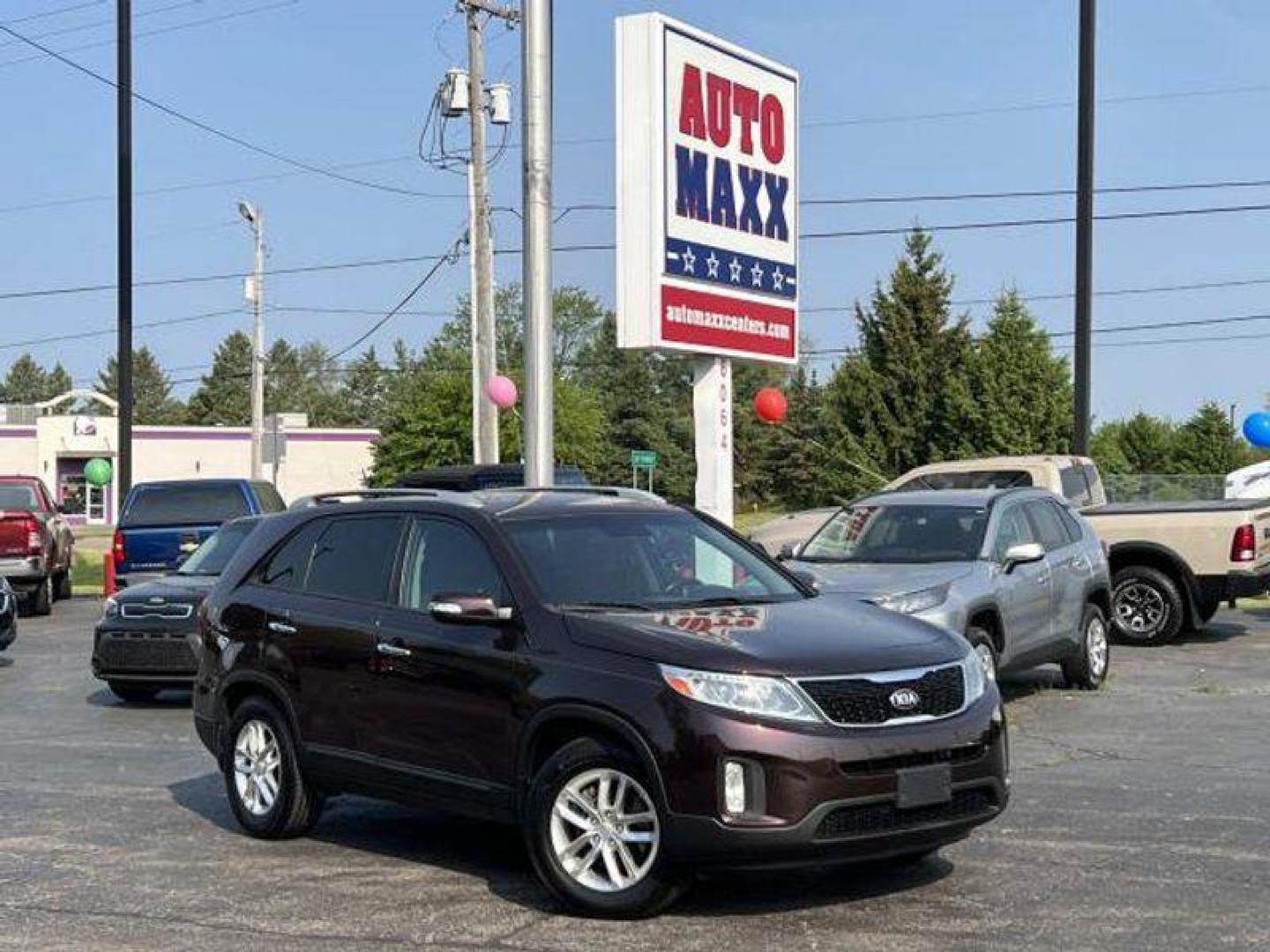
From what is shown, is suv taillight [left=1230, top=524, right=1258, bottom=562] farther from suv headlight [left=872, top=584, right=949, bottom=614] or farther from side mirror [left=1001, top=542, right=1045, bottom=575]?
suv headlight [left=872, top=584, right=949, bottom=614]

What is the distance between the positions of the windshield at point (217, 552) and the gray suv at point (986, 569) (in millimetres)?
5078

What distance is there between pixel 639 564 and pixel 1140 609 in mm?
11582

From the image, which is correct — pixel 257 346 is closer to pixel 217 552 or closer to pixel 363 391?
pixel 217 552

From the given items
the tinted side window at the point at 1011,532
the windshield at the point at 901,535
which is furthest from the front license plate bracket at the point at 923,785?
the tinted side window at the point at 1011,532

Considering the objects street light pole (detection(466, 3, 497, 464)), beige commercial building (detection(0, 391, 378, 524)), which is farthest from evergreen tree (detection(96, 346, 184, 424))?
street light pole (detection(466, 3, 497, 464))

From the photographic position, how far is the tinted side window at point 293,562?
8.81 meters

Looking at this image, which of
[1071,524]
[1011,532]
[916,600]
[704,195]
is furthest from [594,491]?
[1071,524]

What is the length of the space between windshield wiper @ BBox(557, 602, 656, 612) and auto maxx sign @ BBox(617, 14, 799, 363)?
22.7ft

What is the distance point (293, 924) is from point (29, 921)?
111 cm

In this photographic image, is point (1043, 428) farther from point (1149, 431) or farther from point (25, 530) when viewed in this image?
point (25, 530)

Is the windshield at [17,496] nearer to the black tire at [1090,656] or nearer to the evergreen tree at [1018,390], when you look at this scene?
the black tire at [1090,656]

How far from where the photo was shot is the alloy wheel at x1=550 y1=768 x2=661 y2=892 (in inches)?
269

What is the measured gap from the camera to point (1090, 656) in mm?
14422

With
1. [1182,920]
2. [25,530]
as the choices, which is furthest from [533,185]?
[25,530]
